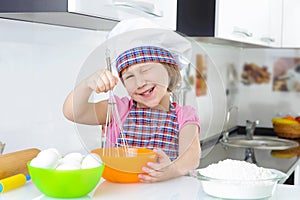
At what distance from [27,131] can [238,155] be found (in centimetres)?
128

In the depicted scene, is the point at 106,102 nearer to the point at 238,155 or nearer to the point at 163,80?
the point at 163,80

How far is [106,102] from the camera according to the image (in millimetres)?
1370

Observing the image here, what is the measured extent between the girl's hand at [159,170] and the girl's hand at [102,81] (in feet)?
0.65

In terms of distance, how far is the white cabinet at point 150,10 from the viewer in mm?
1280

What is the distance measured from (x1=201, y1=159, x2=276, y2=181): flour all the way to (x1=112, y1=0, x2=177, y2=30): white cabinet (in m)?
0.40

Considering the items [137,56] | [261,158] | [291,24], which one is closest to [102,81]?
[137,56]

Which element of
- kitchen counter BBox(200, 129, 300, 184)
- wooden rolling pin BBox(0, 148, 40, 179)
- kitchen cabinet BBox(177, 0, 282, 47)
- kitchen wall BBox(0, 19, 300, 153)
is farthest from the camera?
kitchen counter BBox(200, 129, 300, 184)

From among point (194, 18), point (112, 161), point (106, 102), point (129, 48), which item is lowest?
point (112, 161)

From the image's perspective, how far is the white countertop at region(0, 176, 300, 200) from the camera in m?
1.19

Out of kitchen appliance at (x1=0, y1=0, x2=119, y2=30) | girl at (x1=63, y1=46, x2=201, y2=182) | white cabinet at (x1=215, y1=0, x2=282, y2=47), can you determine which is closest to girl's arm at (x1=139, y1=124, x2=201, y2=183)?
girl at (x1=63, y1=46, x2=201, y2=182)

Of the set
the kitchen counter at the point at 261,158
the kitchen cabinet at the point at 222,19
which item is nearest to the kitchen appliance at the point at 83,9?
the kitchen cabinet at the point at 222,19

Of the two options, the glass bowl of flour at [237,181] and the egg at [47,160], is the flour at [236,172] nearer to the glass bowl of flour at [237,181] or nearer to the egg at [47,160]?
the glass bowl of flour at [237,181]

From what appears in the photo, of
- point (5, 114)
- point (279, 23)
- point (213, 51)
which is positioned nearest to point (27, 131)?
point (5, 114)

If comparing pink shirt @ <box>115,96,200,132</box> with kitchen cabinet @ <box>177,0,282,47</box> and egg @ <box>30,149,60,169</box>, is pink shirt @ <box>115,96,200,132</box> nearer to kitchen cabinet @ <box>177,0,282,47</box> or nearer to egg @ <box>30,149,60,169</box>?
egg @ <box>30,149,60,169</box>
